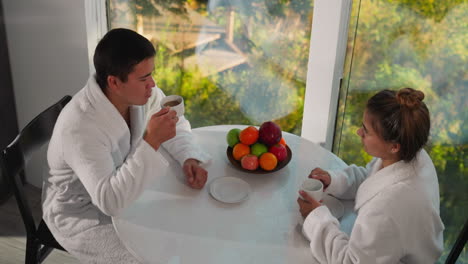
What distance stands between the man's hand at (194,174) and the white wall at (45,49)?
1.12 metres

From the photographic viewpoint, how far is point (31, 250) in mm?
1834

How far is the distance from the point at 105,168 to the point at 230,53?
1.11m

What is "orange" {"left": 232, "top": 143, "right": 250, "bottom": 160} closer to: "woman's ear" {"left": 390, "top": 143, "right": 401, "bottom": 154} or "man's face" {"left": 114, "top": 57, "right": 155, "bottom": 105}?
"man's face" {"left": 114, "top": 57, "right": 155, "bottom": 105}

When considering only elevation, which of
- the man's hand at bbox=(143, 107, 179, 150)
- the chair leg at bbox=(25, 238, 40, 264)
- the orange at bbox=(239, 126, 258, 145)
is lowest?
the chair leg at bbox=(25, 238, 40, 264)

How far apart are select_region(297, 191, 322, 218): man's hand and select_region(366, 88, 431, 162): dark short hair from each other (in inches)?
11.0

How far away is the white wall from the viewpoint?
246 centimetres

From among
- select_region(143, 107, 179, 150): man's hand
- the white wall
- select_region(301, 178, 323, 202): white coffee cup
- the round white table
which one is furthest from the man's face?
the white wall

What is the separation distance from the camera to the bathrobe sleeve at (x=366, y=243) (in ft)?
4.18

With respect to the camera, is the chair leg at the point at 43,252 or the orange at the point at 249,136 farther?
the chair leg at the point at 43,252

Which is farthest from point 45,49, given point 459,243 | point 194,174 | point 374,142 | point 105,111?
point 459,243

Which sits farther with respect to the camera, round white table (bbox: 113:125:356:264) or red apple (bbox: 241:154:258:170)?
red apple (bbox: 241:154:258:170)

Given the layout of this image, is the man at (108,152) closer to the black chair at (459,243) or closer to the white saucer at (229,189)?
the white saucer at (229,189)

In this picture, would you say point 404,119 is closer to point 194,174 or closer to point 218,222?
point 218,222

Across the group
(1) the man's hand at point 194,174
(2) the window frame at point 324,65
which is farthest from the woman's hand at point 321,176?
(2) the window frame at point 324,65
